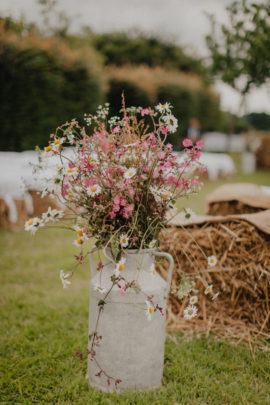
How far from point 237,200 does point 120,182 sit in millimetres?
1811

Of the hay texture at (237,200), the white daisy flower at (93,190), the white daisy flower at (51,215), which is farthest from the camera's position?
the hay texture at (237,200)

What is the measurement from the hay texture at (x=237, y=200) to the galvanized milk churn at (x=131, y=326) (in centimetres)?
146

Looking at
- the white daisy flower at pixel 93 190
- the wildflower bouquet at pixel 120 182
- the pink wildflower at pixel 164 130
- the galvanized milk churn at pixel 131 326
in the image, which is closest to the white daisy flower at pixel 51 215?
the wildflower bouquet at pixel 120 182

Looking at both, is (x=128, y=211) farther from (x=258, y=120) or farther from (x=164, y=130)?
(x=258, y=120)

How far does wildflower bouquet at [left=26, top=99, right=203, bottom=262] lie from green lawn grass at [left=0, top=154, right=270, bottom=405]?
32.6 inches

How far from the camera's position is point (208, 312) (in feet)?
9.07

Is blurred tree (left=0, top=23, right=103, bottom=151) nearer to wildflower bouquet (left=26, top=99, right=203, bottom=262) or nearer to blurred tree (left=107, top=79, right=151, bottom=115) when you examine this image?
blurred tree (left=107, top=79, right=151, bottom=115)

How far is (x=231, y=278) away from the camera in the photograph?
2.68m

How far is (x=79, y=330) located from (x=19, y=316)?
0.55m

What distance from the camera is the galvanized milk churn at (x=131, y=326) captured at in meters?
1.86

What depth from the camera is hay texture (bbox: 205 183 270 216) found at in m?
3.09

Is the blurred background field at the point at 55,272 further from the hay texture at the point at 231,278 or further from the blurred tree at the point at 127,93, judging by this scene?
the blurred tree at the point at 127,93

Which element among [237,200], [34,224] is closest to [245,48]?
[237,200]

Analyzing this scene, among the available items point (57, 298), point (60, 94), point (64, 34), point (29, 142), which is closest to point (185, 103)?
point (64, 34)
